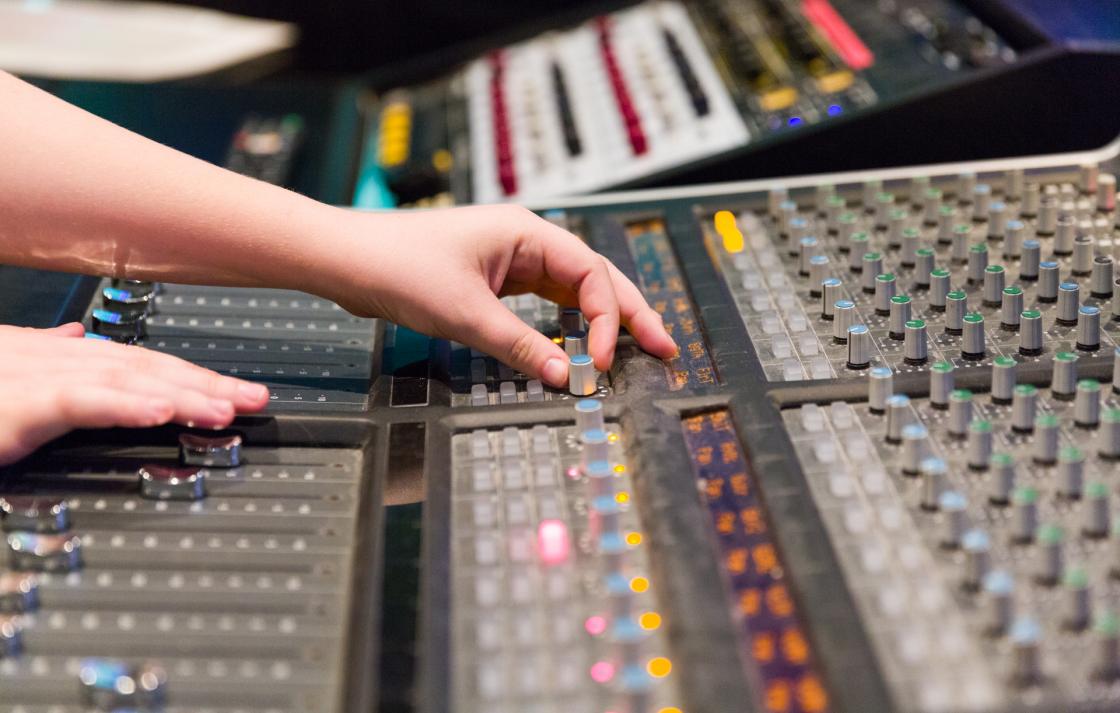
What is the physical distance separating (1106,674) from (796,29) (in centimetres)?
142

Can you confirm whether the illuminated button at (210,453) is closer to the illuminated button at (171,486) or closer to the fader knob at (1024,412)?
the illuminated button at (171,486)

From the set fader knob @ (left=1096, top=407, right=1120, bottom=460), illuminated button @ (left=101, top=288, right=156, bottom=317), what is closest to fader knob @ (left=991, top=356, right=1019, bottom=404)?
fader knob @ (left=1096, top=407, right=1120, bottom=460)

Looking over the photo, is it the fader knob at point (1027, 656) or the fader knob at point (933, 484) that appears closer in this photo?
the fader knob at point (1027, 656)

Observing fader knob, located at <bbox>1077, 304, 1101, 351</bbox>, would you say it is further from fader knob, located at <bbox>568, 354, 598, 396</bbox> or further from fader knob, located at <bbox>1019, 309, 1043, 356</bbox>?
fader knob, located at <bbox>568, 354, 598, 396</bbox>

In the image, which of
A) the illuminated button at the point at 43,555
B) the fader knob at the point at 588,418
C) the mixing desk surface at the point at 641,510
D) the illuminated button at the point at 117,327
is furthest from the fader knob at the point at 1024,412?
the illuminated button at the point at 117,327

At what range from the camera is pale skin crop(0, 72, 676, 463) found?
120 cm

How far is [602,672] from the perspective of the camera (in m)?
0.82

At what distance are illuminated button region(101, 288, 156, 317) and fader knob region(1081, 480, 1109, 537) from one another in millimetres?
941

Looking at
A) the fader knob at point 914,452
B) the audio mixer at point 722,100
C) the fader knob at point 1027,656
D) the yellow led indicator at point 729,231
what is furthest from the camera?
the audio mixer at point 722,100

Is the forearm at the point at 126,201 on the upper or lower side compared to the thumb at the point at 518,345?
upper

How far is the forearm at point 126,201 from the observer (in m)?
1.21

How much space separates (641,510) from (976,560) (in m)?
0.25

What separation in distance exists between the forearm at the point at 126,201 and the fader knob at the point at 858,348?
496mm

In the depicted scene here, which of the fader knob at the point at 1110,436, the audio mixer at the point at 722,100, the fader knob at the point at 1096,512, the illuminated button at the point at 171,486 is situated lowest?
the fader knob at the point at 1096,512
